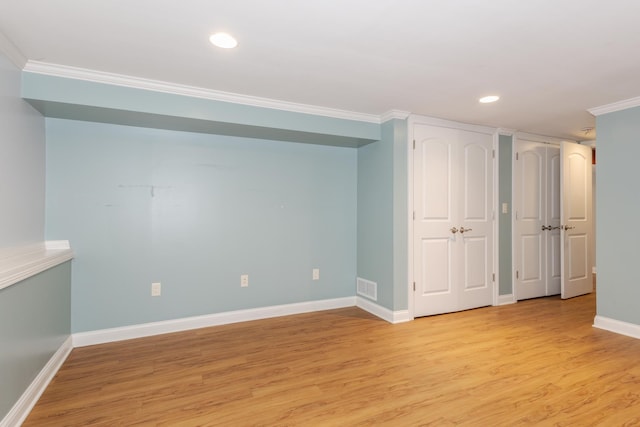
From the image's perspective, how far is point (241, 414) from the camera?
1.83 metres

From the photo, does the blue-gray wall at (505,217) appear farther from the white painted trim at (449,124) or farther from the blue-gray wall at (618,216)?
the blue-gray wall at (618,216)

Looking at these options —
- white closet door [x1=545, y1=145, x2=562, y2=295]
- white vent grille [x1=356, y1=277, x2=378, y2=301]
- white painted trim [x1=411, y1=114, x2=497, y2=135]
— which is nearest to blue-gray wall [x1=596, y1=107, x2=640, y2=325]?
white painted trim [x1=411, y1=114, x2=497, y2=135]

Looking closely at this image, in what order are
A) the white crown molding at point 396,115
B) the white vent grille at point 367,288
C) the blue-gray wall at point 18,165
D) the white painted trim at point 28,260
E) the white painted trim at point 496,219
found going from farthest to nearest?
1. the white painted trim at point 496,219
2. the white vent grille at point 367,288
3. the white crown molding at point 396,115
4. the blue-gray wall at point 18,165
5. the white painted trim at point 28,260

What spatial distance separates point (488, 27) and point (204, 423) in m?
2.64

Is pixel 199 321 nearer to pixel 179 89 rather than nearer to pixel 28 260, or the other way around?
pixel 28 260

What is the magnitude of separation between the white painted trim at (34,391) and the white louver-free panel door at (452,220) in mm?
3075

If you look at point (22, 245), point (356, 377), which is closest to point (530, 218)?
point (356, 377)

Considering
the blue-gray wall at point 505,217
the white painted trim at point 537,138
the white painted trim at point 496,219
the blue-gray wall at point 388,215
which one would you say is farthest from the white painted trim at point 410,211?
the white painted trim at point 537,138

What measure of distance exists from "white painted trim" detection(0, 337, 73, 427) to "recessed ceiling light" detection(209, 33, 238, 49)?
7.42 ft

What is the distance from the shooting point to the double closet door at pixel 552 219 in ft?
13.4

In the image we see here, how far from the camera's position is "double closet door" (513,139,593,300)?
408cm

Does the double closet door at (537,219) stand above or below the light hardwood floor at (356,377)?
above

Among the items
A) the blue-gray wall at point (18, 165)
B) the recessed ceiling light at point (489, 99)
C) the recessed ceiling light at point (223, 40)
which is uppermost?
the recessed ceiling light at point (223, 40)

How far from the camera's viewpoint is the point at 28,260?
6.31 ft
